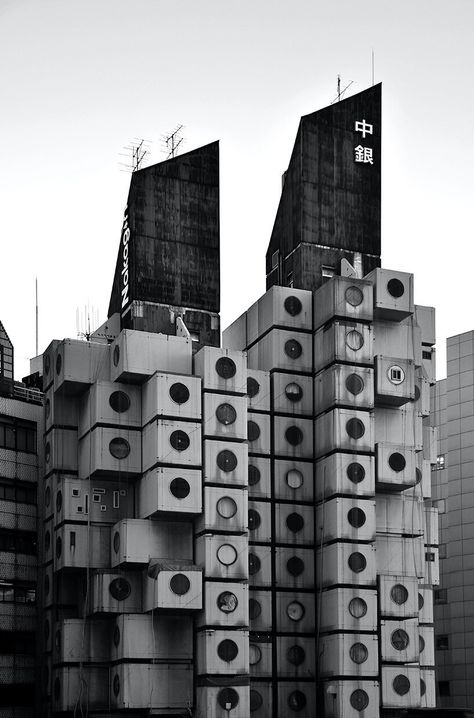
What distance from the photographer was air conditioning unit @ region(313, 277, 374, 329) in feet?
293

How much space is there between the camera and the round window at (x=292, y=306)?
91562 mm

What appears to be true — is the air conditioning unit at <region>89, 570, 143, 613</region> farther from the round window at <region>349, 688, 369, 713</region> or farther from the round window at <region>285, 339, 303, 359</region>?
the round window at <region>285, 339, 303, 359</region>

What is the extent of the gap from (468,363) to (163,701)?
4931cm

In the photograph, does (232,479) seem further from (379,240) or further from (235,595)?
(379,240)

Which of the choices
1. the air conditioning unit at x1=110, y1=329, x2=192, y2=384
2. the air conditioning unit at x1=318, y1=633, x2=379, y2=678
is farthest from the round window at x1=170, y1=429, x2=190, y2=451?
the air conditioning unit at x1=318, y1=633, x2=379, y2=678

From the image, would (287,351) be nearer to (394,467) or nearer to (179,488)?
(394,467)

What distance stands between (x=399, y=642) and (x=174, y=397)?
22771mm

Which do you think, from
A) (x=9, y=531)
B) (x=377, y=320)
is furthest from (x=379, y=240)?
(x=9, y=531)

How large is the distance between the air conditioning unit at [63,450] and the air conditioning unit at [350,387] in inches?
710

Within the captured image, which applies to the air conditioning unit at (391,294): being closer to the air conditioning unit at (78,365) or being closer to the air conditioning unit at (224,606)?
the air conditioning unit at (78,365)

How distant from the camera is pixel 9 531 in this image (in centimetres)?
9275

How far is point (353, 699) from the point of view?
3270 inches

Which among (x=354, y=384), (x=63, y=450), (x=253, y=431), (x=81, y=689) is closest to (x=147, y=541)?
(x=63, y=450)

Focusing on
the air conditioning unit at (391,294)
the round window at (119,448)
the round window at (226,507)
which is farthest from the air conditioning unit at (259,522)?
the air conditioning unit at (391,294)
